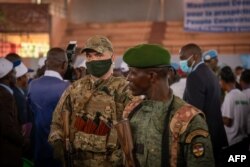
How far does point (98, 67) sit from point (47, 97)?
0.91 m

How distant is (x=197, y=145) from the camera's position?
2.21 m

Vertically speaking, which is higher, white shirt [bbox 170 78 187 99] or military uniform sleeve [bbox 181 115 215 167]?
military uniform sleeve [bbox 181 115 215 167]

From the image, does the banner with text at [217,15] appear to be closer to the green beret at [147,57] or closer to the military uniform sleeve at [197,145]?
the green beret at [147,57]

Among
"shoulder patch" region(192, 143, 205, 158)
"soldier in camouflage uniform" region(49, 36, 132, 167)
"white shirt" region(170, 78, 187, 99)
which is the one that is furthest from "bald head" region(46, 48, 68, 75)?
"shoulder patch" region(192, 143, 205, 158)

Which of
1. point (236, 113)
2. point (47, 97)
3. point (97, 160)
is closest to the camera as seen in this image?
point (97, 160)

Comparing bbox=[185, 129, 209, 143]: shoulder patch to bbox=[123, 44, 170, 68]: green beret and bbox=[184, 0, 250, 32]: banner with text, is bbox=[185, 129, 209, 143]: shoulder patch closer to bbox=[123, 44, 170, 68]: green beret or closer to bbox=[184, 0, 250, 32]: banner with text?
bbox=[123, 44, 170, 68]: green beret

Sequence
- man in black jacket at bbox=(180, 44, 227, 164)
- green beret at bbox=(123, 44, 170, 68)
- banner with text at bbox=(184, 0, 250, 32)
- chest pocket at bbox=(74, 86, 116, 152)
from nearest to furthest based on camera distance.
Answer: green beret at bbox=(123, 44, 170, 68), chest pocket at bbox=(74, 86, 116, 152), man in black jacket at bbox=(180, 44, 227, 164), banner with text at bbox=(184, 0, 250, 32)

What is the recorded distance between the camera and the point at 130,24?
691 inches

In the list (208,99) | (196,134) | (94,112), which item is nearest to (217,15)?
(208,99)

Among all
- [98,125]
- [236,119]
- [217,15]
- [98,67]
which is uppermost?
[217,15]

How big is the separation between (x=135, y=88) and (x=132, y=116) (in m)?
0.17

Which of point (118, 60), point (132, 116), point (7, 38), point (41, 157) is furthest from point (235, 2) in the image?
point (7, 38)

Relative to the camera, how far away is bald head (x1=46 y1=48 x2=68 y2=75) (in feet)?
13.7

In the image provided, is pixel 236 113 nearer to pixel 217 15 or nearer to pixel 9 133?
pixel 9 133
